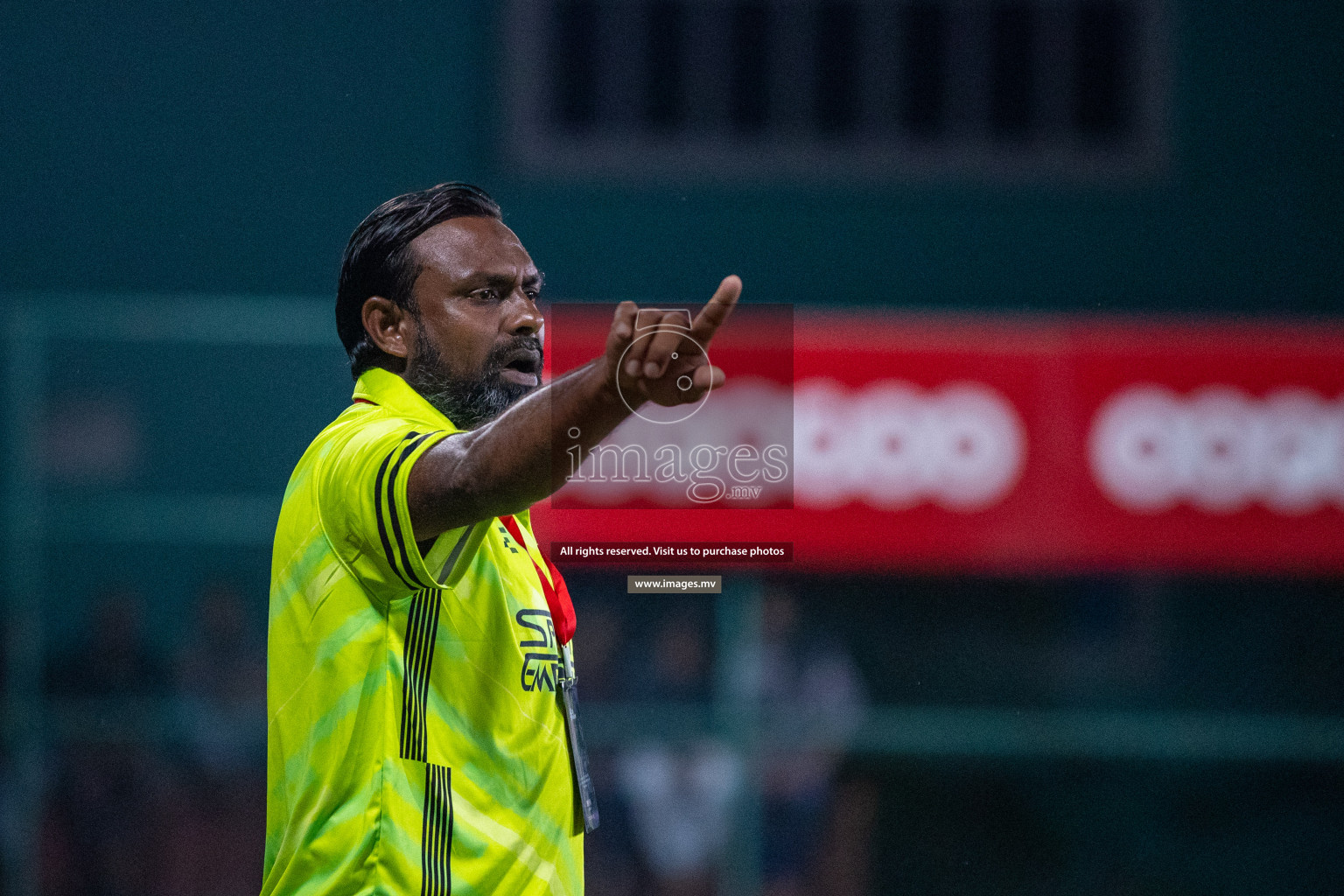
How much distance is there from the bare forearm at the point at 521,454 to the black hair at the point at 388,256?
0.44m

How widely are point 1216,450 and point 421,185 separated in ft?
12.5

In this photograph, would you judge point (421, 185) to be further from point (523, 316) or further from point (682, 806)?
point (523, 316)

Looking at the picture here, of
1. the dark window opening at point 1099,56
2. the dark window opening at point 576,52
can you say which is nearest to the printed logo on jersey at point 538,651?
the dark window opening at point 576,52

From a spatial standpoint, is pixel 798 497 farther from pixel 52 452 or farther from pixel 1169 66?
pixel 1169 66

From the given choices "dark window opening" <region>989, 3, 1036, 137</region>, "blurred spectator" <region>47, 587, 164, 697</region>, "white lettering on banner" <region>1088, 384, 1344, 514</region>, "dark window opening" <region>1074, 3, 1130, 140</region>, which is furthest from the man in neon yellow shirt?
"dark window opening" <region>1074, 3, 1130, 140</region>

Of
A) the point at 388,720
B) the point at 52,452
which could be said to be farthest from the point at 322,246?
the point at 388,720

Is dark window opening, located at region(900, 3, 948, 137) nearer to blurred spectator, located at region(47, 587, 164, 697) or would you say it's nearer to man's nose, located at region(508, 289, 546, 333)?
blurred spectator, located at region(47, 587, 164, 697)

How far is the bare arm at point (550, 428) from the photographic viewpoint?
124cm

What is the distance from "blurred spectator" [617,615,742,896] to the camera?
4531 millimetres

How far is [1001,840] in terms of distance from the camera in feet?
17.6

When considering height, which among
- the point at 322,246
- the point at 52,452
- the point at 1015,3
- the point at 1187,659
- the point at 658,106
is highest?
the point at 1015,3

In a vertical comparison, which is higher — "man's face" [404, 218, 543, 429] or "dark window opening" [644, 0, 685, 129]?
"dark window opening" [644, 0, 685, 129]

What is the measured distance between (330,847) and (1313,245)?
694 cm

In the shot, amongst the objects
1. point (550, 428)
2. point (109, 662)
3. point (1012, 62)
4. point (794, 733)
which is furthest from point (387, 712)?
point (1012, 62)
